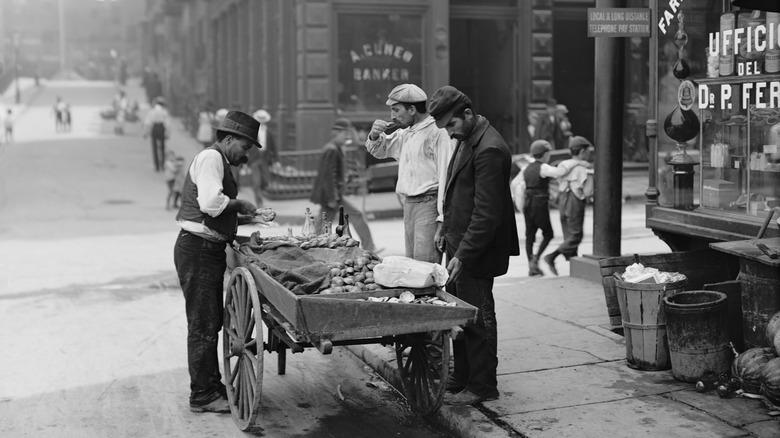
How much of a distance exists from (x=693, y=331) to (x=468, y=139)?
2009mm

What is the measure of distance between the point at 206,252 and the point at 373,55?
Answer: 17.1m

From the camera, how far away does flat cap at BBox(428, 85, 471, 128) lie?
6.67 m

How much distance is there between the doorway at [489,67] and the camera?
84.2 ft

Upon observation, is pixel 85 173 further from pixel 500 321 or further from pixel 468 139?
pixel 468 139

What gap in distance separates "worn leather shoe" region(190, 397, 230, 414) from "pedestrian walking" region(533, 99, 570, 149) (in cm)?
1706

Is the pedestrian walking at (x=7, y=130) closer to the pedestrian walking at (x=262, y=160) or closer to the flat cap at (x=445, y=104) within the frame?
the pedestrian walking at (x=262, y=160)

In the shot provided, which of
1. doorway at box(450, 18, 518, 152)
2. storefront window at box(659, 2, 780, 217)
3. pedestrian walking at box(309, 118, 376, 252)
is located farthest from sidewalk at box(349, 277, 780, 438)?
doorway at box(450, 18, 518, 152)

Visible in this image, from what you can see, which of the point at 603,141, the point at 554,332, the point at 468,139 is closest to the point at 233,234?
the point at 468,139

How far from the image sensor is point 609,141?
11172 millimetres

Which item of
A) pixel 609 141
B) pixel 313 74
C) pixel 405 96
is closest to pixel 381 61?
pixel 313 74

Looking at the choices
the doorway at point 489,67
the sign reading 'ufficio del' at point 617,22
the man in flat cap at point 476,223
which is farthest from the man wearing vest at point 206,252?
the doorway at point 489,67

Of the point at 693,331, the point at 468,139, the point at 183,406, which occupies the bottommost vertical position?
the point at 183,406

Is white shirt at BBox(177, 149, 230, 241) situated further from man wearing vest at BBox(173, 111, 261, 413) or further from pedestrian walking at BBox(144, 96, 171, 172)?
pedestrian walking at BBox(144, 96, 171, 172)

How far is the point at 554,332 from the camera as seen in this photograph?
345 inches
